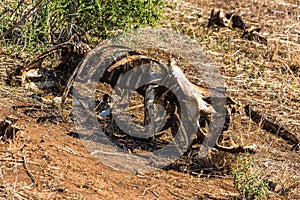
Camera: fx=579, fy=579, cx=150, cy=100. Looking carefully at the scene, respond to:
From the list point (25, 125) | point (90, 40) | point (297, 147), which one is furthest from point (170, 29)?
point (25, 125)

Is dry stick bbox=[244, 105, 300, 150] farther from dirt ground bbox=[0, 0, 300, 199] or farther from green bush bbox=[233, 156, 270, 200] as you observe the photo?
green bush bbox=[233, 156, 270, 200]

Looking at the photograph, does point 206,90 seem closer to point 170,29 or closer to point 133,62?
point 133,62

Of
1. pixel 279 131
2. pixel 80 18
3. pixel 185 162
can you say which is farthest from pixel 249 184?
pixel 80 18

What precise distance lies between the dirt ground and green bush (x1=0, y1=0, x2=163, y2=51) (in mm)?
397

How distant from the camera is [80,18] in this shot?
19.9ft

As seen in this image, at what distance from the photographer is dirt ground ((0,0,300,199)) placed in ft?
12.7

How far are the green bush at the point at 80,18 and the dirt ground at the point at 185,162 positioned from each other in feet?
1.30

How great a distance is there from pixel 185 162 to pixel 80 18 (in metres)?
2.23

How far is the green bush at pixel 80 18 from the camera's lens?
5910 millimetres

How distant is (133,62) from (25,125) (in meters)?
1.06

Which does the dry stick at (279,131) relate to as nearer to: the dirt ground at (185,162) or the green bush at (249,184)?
the dirt ground at (185,162)

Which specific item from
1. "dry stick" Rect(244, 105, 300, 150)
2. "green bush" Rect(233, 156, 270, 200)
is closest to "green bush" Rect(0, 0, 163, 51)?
"dry stick" Rect(244, 105, 300, 150)

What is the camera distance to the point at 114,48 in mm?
5359

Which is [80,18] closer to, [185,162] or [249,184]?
[185,162]
